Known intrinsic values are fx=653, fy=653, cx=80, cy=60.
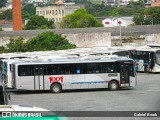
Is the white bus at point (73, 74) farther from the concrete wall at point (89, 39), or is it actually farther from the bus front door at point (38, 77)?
the concrete wall at point (89, 39)

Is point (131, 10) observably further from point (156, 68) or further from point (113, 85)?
point (113, 85)

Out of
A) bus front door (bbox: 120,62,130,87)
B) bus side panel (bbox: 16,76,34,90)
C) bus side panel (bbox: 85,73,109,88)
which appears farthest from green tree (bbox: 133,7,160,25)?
bus side panel (bbox: 16,76,34,90)

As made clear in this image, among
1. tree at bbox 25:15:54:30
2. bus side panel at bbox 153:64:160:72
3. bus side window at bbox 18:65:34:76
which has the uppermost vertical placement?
tree at bbox 25:15:54:30

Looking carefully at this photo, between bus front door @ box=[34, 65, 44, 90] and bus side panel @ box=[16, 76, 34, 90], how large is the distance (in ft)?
0.58

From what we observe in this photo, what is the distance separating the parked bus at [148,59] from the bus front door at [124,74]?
821cm

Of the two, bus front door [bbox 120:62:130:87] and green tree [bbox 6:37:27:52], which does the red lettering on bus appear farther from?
green tree [bbox 6:37:27:52]

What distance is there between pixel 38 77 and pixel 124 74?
3.82 metres

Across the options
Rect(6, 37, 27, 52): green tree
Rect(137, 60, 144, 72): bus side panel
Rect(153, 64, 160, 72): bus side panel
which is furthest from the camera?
Rect(6, 37, 27, 52): green tree

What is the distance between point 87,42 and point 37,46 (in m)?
4.64

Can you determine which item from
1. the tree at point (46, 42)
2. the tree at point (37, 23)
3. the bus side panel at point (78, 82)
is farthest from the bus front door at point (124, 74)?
the tree at point (37, 23)

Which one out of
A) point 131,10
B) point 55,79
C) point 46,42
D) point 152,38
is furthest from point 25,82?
point 131,10

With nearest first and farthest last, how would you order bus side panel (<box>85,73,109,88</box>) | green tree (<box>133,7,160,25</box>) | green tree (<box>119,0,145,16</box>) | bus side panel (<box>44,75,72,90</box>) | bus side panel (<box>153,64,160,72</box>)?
bus side panel (<box>44,75,72,90</box>) < bus side panel (<box>85,73,109,88</box>) < bus side panel (<box>153,64,160,72</box>) < green tree (<box>133,7,160,25</box>) < green tree (<box>119,0,145,16</box>)

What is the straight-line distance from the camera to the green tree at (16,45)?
46.9 m

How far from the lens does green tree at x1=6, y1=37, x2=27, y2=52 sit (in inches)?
1847
